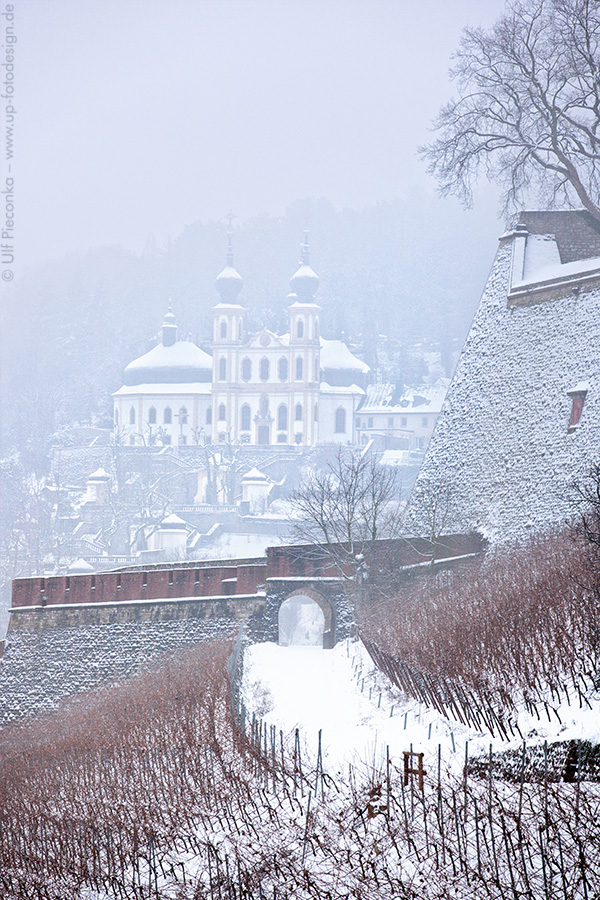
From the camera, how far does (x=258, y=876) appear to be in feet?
25.0

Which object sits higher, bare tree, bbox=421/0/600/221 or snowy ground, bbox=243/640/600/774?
bare tree, bbox=421/0/600/221

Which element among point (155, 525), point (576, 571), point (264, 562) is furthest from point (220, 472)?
point (576, 571)

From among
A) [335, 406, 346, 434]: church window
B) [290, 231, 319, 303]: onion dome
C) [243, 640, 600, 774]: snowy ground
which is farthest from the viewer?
[335, 406, 346, 434]: church window

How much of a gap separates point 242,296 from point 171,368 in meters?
35.3

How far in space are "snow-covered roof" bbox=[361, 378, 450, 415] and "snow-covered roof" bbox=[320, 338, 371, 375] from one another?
2445 mm

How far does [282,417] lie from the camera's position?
9694 centimetres

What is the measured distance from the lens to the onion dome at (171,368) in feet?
337

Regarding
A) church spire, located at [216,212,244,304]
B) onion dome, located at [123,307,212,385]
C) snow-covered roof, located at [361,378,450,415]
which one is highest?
church spire, located at [216,212,244,304]

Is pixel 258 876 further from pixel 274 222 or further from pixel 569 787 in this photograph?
pixel 274 222

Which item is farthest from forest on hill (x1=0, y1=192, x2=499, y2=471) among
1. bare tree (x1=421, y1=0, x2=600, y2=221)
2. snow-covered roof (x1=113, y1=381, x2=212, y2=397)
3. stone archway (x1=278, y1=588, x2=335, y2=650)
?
bare tree (x1=421, y1=0, x2=600, y2=221)

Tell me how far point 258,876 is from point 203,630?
46.8ft

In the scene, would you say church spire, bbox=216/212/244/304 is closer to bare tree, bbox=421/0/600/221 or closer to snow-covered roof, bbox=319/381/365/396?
snow-covered roof, bbox=319/381/365/396

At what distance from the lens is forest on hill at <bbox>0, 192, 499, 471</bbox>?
395ft

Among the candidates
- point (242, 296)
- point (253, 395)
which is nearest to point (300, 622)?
point (253, 395)
